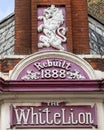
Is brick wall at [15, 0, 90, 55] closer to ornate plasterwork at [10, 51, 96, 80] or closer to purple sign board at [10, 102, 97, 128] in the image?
ornate plasterwork at [10, 51, 96, 80]

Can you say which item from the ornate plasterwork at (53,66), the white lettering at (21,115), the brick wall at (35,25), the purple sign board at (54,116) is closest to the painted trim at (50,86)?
the ornate plasterwork at (53,66)

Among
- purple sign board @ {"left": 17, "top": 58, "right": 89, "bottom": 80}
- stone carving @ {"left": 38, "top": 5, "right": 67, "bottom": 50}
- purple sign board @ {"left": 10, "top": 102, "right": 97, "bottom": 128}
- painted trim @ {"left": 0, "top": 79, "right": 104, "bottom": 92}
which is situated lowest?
purple sign board @ {"left": 10, "top": 102, "right": 97, "bottom": 128}

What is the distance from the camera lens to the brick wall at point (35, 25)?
14359 mm

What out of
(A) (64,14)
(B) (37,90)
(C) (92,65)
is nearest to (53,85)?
(B) (37,90)

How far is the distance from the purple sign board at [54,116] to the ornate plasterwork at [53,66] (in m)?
0.72

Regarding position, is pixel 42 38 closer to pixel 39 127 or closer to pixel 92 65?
pixel 92 65

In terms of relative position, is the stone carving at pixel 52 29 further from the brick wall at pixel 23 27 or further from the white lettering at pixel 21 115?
the white lettering at pixel 21 115

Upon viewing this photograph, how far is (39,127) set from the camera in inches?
515

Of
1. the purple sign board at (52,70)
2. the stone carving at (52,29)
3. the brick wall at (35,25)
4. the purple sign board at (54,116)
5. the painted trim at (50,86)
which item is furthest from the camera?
the brick wall at (35,25)

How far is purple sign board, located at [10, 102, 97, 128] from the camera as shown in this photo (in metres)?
13.1

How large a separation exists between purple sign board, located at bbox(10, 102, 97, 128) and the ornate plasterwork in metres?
0.72

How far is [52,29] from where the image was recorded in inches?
566

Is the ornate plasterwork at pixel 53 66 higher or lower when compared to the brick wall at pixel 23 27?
lower

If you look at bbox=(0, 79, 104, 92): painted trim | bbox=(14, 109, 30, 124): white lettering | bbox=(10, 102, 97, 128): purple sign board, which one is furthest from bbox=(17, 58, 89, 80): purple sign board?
bbox=(14, 109, 30, 124): white lettering
